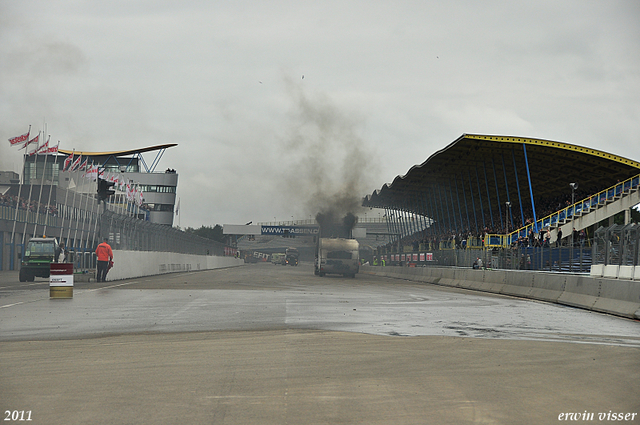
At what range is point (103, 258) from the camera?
2950 cm

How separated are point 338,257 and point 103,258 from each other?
21.4m

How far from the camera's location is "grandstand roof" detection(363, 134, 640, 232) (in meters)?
A: 45.0

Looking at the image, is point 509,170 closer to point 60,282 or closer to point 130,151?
point 60,282

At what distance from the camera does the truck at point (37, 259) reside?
31.6m

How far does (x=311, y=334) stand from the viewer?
422 inches

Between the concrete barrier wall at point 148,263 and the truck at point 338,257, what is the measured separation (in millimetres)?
10441

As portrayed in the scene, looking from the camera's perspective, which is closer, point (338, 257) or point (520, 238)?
point (520, 238)

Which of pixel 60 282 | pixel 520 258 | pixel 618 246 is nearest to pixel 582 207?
pixel 520 258

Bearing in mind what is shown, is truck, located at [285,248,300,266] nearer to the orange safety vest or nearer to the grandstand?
the grandstand

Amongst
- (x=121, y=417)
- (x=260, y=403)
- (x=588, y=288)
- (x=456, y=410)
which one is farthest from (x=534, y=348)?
(x=588, y=288)

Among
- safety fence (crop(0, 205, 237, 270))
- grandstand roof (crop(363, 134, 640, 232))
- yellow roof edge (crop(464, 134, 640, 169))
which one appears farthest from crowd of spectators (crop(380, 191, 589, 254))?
safety fence (crop(0, 205, 237, 270))

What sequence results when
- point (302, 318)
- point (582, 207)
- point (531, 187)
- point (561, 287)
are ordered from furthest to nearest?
1. point (531, 187)
2. point (582, 207)
3. point (561, 287)
4. point (302, 318)

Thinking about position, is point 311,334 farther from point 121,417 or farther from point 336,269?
point 336,269

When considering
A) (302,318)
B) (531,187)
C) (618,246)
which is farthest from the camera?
(531,187)
